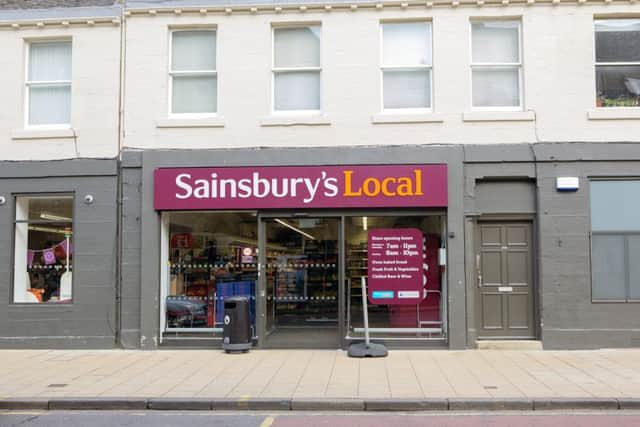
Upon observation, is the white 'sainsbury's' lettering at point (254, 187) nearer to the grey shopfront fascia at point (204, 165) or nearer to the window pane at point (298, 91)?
the grey shopfront fascia at point (204, 165)

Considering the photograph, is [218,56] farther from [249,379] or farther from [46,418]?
[46,418]

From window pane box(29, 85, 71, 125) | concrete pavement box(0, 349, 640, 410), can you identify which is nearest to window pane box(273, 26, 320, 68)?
window pane box(29, 85, 71, 125)

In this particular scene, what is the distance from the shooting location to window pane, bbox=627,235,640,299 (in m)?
12.0

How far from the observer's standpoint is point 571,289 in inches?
469

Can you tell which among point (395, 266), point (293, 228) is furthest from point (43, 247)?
point (395, 266)

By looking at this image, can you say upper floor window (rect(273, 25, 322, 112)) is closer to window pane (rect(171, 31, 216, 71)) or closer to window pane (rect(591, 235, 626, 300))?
window pane (rect(171, 31, 216, 71))

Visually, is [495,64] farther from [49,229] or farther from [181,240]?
[49,229]

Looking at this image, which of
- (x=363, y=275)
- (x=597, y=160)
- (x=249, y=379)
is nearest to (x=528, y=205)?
(x=597, y=160)

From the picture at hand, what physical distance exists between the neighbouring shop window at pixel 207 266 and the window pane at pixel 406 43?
4.04 m

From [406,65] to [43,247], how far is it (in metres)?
7.76

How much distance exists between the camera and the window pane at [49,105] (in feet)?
42.8

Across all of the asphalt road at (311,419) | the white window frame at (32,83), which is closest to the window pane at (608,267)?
the asphalt road at (311,419)

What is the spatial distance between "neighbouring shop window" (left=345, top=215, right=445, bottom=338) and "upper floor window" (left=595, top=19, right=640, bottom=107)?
13.2 feet

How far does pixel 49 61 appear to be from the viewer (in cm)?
1312
